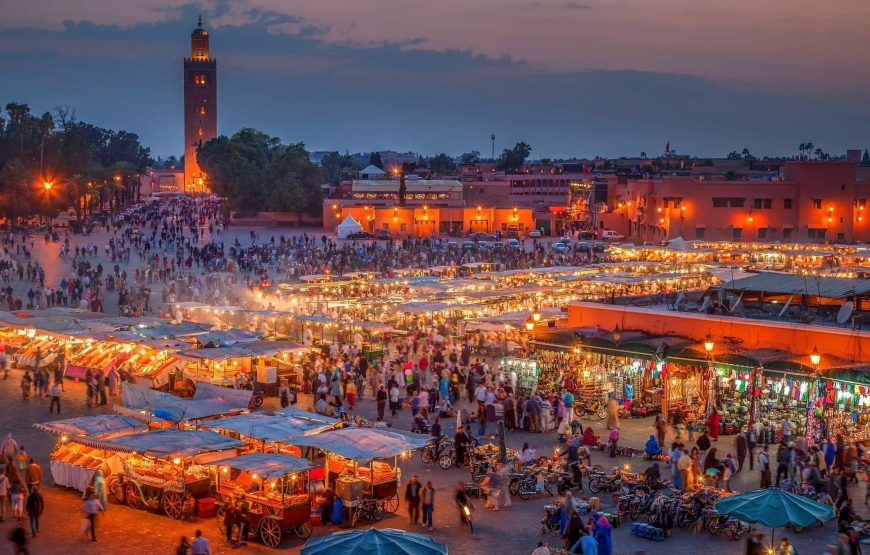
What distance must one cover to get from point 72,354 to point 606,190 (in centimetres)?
6457

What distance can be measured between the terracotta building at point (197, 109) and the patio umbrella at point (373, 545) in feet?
527

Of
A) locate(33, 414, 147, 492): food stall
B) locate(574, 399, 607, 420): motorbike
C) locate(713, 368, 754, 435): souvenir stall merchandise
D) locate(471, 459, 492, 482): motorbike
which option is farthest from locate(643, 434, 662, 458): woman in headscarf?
locate(33, 414, 147, 492): food stall

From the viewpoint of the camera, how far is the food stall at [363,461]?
16141mm

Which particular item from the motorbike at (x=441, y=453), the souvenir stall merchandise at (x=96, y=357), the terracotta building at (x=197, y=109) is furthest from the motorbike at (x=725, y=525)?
the terracotta building at (x=197, y=109)

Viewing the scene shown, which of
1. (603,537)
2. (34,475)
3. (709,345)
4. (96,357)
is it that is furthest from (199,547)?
(96,357)

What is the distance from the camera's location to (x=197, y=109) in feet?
562

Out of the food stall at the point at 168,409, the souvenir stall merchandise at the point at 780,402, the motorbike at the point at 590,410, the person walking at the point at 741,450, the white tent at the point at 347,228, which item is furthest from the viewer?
the white tent at the point at 347,228

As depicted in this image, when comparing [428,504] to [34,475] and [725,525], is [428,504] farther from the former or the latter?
[34,475]

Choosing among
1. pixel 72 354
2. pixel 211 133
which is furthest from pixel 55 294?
pixel 211 133

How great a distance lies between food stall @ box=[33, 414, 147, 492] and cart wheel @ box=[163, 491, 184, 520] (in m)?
1.22

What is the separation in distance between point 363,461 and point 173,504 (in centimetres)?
285

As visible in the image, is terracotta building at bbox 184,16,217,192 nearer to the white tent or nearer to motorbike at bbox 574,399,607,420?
the white tent

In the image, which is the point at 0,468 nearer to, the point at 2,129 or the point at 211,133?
the point at 2,129

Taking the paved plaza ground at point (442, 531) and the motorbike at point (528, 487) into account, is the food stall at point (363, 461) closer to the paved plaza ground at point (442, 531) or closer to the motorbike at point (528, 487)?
the paved plaza ground at point (442, 531)
